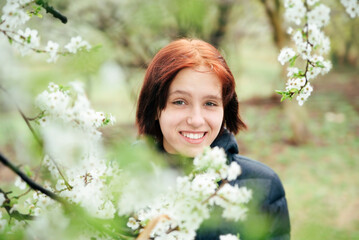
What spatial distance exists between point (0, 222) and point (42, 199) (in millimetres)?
193

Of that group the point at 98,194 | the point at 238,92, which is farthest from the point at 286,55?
the point at 238,92

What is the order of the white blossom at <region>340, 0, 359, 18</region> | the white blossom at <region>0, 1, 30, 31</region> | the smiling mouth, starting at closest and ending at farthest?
the white blossom at <region>0, 1, 30, 31</region>
the white blossom at <region>340, 0, 359, 18</region>
the smiling mouth

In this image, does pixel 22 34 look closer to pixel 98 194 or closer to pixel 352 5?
pixel 98 194

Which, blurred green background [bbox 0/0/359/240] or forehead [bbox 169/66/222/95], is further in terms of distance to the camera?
forehead [bbox 169/66/222/95]

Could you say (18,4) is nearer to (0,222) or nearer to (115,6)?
(0,222)

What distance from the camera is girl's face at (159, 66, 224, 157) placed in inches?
62.2

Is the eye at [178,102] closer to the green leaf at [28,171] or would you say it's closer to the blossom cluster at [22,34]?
the blossom cluster at [22,34]

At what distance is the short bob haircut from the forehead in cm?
2

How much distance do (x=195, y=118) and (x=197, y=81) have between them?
0.61 ft

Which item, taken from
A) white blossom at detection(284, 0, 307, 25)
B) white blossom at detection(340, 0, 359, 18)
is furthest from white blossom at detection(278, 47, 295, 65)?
white blossom at detection(340, 0, 359, 18)

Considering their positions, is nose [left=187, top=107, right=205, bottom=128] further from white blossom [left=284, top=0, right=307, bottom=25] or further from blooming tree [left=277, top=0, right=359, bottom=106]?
white blossom [left=284, top=0, right=307, bottom=25]

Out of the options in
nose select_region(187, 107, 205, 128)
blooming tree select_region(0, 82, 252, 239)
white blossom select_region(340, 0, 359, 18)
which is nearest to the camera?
blooming tree select_region(0, 82, 252, 239)

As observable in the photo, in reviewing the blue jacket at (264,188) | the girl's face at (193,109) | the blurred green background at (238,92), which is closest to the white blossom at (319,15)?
the blurred green background at (238,92)

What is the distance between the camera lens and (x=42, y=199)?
94cm
